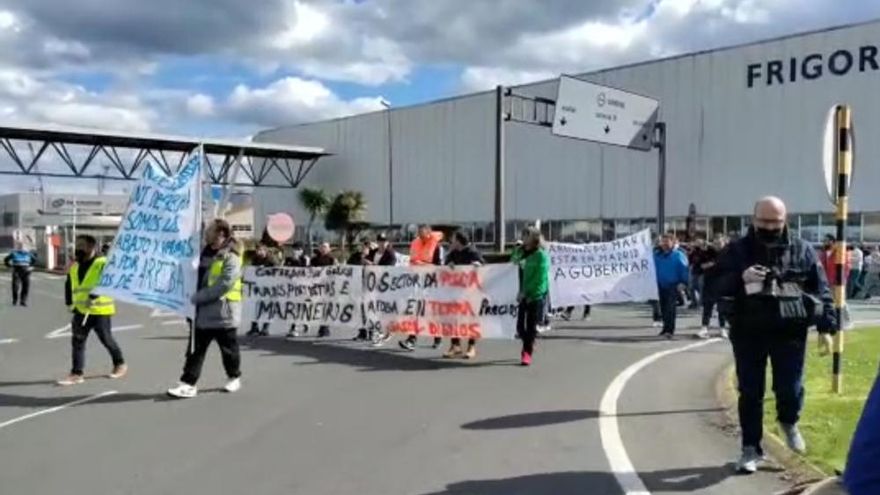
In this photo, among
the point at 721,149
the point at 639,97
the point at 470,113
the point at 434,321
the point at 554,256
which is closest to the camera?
the point at 434,321

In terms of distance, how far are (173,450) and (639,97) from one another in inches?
1074

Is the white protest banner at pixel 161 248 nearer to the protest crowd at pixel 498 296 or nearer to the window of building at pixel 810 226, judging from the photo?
the protest crowd at pixel 498 296

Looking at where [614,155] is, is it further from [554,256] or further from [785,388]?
[785,388]

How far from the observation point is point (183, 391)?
996cm

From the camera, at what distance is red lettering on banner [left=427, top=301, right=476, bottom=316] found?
43.2 ft

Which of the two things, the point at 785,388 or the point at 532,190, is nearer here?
the point at 785,388

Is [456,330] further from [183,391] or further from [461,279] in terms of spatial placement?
[183,391]

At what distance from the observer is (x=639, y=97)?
32.5m

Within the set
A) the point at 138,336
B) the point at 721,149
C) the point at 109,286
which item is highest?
the point at 721,149

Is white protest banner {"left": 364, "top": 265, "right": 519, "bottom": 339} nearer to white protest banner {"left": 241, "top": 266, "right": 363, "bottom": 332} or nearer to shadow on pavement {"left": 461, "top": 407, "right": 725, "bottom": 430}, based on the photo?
white protest banner {"left": 241, "top": 266, "right": 363, "bottom": 332}

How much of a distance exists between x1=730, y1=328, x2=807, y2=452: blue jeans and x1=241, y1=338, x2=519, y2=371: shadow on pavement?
5922 mm

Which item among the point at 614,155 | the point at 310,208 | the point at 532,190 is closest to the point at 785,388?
the point at 614,155

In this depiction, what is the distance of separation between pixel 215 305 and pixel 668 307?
856 cm

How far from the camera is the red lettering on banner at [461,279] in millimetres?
13185
